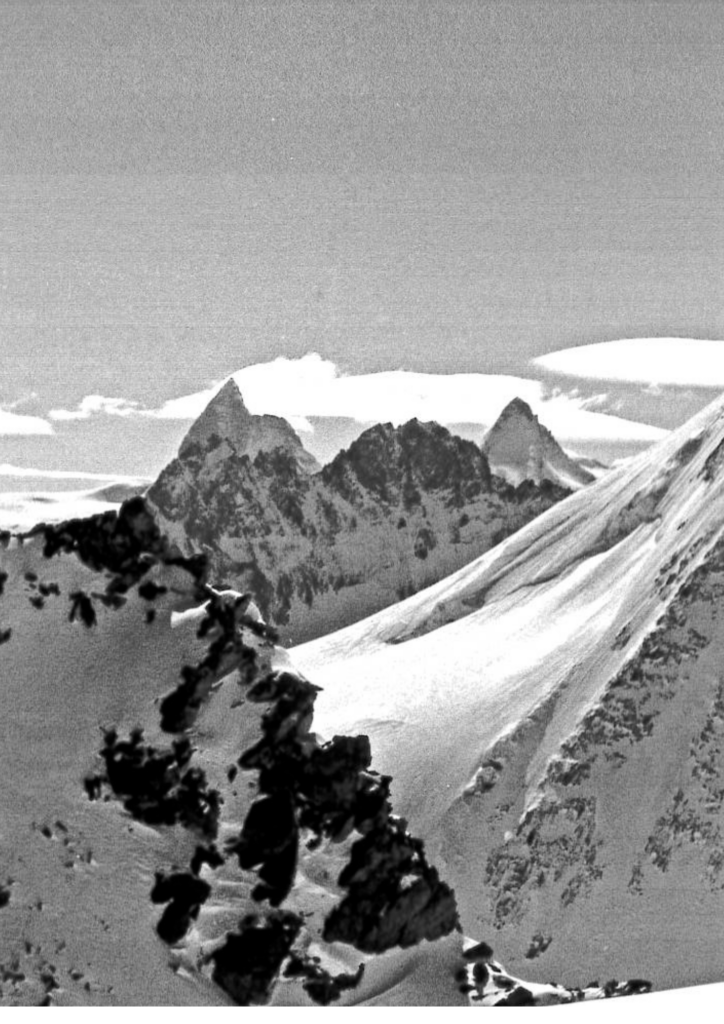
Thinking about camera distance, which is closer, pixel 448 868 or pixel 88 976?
pixel 88 976

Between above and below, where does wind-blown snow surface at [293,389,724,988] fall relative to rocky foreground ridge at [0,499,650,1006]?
below

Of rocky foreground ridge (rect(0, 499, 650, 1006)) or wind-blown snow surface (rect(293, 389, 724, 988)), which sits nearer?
rocky foreground ridge (rect(0, 499, 650, 1006))

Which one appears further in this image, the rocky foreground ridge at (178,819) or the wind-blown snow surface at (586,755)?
the wind-blown snow surface at (586,755)

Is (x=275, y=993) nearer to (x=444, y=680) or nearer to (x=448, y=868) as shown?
(x=448, y=868)

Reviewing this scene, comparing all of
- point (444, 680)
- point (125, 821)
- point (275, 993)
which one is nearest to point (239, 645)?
point (125, 821)

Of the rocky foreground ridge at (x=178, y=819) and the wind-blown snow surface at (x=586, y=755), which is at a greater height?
the rocky foreground ridge at (x=178, y=819)
